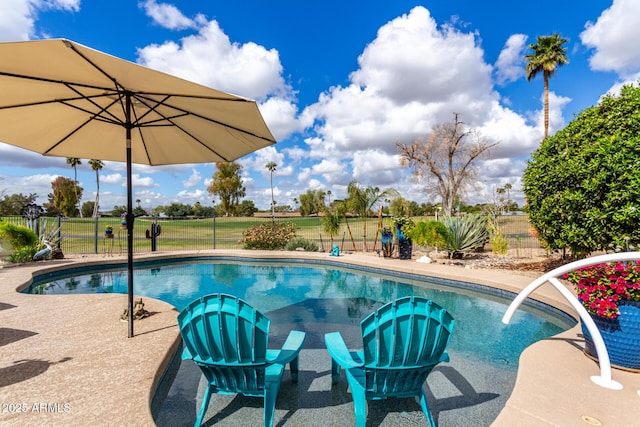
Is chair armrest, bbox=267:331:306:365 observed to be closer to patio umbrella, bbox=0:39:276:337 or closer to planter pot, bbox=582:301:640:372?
patio umbrella, bbox=0:39:276:337

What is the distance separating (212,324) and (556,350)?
135 inches

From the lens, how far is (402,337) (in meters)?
2.17

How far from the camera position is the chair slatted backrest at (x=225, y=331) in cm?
217

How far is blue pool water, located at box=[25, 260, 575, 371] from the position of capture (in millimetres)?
4320

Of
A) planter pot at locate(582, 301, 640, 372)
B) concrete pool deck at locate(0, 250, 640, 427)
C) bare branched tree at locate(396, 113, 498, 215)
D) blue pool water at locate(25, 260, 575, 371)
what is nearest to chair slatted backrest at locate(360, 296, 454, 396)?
concrete pool deck at locate(0, 250, 640, 427)

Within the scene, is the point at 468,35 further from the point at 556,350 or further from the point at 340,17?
the point at 556,350

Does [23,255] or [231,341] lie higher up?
[231,341]

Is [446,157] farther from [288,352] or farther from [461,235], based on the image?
[288,352]

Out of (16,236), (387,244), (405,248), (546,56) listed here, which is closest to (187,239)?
(16,236)

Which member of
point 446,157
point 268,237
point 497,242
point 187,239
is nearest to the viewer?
point 497,242

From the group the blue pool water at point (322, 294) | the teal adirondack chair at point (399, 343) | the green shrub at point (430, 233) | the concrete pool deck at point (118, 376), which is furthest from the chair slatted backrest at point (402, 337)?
the green shrub at point (430, 233)

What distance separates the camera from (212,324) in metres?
2.20

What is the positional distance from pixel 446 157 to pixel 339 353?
2447 cm

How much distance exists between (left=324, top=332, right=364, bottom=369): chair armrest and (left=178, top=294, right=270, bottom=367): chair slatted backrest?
61 cm
